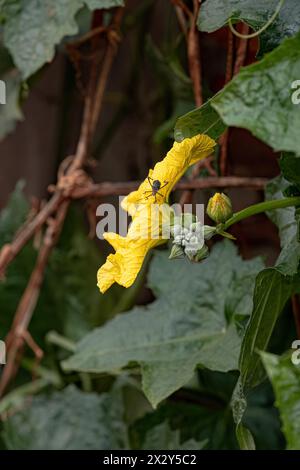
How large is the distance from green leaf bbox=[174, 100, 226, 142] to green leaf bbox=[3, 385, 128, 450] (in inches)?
22.0

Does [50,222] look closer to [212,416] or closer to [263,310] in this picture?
[212,416]

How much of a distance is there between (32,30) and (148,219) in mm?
400

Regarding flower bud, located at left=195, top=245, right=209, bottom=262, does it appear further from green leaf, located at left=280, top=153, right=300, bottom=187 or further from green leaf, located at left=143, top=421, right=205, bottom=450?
green leaf, located at left=143, top=421, right=205, bottom=450

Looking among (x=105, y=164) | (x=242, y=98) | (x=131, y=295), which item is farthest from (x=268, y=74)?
(x=105, y=164)

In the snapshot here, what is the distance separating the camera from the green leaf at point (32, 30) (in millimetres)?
849

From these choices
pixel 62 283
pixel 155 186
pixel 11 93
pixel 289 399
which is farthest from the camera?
pixel 62 283

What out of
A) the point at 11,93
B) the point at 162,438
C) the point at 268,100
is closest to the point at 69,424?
the point at 162,438

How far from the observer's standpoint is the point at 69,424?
1.06 metres

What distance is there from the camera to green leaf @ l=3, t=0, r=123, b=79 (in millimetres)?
849

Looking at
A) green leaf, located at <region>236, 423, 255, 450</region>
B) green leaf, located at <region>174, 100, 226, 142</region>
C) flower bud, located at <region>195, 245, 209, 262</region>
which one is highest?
green leaf, located at <region>174, 100, 226, 142</region>

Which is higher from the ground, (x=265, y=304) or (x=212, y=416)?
(x=265, y=304)

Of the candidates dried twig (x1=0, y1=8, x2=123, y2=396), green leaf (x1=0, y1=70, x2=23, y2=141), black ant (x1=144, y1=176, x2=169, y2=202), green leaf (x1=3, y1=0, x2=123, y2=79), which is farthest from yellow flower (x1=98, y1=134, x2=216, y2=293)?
green leaf (x1=0, y1=70, x2=23, y2=141)

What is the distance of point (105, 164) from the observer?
1.54 m

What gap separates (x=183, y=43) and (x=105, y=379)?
0.56 metres
